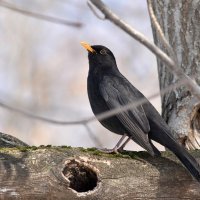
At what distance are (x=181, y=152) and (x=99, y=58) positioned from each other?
5.61 ft

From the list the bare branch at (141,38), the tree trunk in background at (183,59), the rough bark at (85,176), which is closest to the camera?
the bare branch at (141,38)

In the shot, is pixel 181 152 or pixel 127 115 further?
pixel 127 115

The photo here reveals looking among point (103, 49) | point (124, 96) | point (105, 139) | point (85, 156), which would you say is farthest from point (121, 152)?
point (105, 139)

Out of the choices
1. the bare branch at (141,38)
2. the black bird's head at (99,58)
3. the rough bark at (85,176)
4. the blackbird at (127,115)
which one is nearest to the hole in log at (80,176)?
the rough bark at (85,176)

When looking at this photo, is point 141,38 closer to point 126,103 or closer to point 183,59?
point 126,103

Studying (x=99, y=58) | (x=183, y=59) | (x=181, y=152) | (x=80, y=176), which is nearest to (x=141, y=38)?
(x=80, y=176)

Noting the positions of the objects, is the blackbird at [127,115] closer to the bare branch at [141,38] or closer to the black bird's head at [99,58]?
the black bird's head at [99,58]

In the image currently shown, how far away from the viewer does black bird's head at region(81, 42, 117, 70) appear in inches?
234

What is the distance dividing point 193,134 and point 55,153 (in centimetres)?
160

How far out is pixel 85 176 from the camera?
420 cm

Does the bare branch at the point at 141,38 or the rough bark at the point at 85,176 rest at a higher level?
the bare branch at the point at 141,38

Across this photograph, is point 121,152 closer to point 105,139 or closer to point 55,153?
point 55,153

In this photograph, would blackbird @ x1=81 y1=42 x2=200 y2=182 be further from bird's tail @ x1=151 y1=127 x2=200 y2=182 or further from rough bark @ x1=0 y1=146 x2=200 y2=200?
rough bark @ x1=0 y1=146 x2=200 y2=200

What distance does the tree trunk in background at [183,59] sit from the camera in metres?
5.41
